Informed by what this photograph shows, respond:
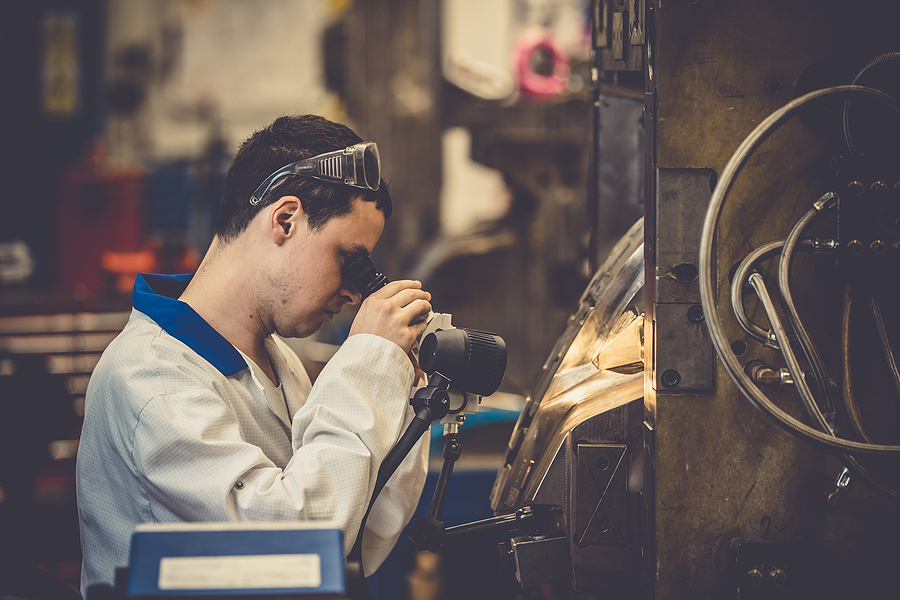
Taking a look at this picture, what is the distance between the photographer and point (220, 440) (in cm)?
102

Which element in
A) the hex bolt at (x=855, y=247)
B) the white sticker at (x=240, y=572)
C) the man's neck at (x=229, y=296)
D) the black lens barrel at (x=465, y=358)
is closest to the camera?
the white sticker at (x=240, y=572)

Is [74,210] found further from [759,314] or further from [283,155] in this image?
[759,314]

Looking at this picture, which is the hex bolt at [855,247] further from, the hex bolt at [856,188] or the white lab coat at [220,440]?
the white lab coat at [220,440]

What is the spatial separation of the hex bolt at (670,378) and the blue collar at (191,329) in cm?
66

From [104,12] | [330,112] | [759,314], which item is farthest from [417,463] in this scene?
[104,12]

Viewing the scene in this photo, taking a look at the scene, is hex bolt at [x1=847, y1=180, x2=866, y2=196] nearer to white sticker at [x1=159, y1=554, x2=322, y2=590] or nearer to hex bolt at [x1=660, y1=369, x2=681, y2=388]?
hex bolt at [x1=660, y1=369, x2=681, y2=388]

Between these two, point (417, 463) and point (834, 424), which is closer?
point (834, 424)

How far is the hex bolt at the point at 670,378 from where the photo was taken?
99 centimetres

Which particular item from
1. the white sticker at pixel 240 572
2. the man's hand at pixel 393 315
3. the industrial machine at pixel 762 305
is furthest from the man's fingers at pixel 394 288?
the white sticker at pixel 240 572

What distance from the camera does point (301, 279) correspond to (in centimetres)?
120

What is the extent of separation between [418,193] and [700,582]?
3202 mm

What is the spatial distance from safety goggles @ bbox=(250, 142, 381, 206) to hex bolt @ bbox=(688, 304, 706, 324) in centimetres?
55

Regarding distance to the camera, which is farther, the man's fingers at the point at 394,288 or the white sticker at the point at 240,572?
the man's fingers at the point at 394,288

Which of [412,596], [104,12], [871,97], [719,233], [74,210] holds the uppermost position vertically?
[104,12]
